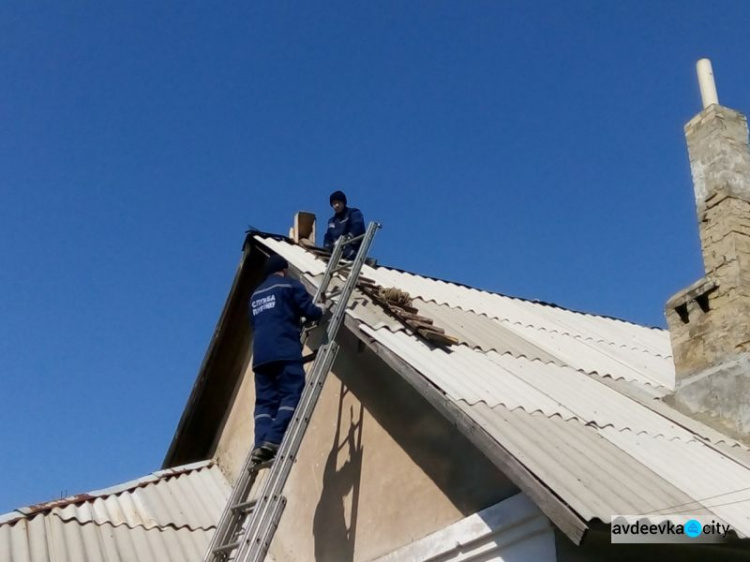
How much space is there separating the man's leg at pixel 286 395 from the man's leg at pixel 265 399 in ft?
0.14

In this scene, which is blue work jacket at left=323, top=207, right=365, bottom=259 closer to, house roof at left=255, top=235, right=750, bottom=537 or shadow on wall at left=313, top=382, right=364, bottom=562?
house roof at left=255, top=235, right=750, bottom=537

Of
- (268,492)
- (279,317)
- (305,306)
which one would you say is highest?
(305,306)

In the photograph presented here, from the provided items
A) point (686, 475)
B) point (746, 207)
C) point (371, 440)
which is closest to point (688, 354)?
point (746, 207)

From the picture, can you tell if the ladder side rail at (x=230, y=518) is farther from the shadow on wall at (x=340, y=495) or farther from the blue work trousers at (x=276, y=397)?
the shadow on wall at (x=340, y=495)

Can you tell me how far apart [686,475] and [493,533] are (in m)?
1.03

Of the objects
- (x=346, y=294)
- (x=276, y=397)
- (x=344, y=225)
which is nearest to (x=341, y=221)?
(x=344, y=225)

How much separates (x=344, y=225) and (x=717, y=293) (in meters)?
4.00

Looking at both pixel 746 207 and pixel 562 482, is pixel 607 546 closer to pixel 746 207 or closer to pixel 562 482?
pixel 562 482

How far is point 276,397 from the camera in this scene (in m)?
5.64

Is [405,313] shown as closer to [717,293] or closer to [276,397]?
[276,397]

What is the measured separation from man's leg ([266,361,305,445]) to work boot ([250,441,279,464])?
0.03 meters

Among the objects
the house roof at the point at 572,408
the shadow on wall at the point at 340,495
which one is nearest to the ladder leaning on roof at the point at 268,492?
the house roof at the point at 572,408

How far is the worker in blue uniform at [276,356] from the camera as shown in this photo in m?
5.43

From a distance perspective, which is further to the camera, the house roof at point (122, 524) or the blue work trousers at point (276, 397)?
the house roof at point (122, 524)
